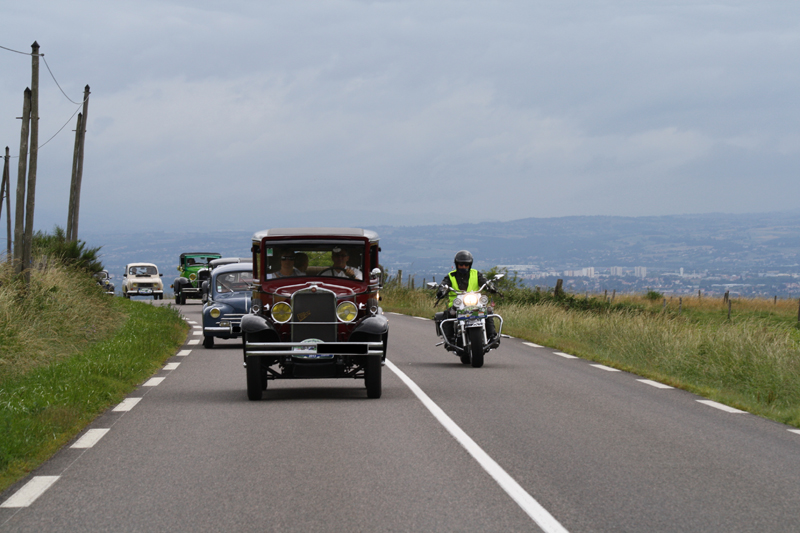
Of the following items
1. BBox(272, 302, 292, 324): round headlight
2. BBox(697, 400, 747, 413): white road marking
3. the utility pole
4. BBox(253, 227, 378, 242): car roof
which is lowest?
BBox(697, 400, 747, 413): white road marking

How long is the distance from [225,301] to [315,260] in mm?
8647

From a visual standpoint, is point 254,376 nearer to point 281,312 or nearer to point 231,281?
point 281,312

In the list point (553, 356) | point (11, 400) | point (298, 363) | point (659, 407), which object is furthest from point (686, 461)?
point (553, 356)

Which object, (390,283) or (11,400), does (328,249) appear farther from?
(390,283)

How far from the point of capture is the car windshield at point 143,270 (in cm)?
5231

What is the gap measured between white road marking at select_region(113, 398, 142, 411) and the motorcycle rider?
20.1 feet

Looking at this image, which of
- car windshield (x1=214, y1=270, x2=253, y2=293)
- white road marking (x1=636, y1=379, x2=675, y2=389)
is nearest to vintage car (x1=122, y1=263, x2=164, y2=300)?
car windshield (x1=214, y1=270, x2=253, y2=293)

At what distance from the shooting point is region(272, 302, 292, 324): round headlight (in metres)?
11.9

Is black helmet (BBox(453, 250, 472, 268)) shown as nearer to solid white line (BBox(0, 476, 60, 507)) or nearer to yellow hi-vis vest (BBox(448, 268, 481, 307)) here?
yellow hi-vis vest (BBox(448, 268, 481, 307))

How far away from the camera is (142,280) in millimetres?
52062

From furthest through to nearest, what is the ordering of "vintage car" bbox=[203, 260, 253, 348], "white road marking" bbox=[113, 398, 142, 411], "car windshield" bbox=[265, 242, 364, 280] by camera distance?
1. "vintage car" bbox=[203, 260, 253, 348]
2. "car windshield" bbox=[265, 242, 364, 280]
3. "white road marking" bbox=[113, 398, 142, 411]

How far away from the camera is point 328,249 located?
1244 cm

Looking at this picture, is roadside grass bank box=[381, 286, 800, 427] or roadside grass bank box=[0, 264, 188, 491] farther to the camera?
roadside grass bank box=[381, 286, 800, 427]

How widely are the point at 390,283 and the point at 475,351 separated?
1359 inches
